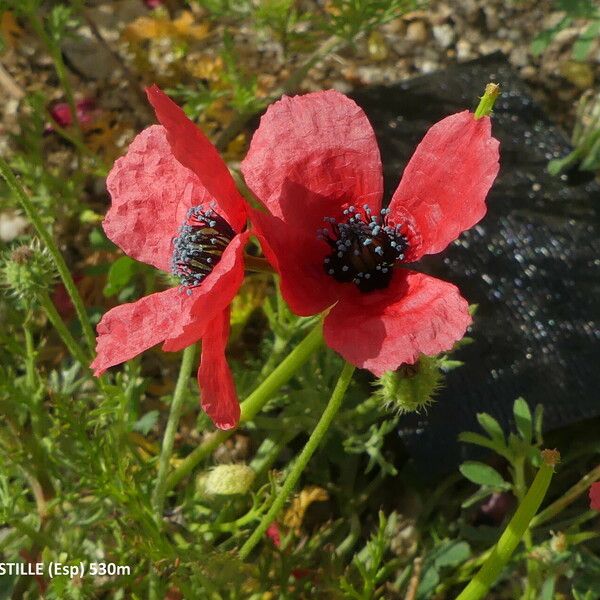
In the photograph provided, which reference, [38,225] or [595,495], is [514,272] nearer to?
[595,495]

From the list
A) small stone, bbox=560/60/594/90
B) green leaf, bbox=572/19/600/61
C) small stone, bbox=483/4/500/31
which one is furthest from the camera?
small stone, bbox=483/4/500/31

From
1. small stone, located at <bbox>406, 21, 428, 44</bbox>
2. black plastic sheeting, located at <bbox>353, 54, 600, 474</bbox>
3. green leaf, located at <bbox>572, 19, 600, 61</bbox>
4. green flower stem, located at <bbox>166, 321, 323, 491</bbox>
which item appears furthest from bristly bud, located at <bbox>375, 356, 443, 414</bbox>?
small stone, located at <bbox>406, 21, 428, 44</bbox>

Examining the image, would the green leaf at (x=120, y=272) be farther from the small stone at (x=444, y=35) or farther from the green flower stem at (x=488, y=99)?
the small stone at (x=444, y=35)

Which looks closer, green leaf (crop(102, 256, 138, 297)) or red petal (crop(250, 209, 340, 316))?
red petal (crop(250, 209, 340, 316))

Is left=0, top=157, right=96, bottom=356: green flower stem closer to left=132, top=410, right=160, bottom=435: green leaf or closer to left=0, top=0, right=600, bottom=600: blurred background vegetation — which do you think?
A: left=0, top=0, right=600, bottom=600: blurred background vegetation

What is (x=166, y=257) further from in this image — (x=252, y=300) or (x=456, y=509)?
(x=456, y=509)

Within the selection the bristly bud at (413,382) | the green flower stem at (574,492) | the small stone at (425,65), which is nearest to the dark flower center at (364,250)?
the bristly bud at (413,382)

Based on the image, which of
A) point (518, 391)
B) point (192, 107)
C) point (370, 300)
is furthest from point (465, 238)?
point (370, 300)
